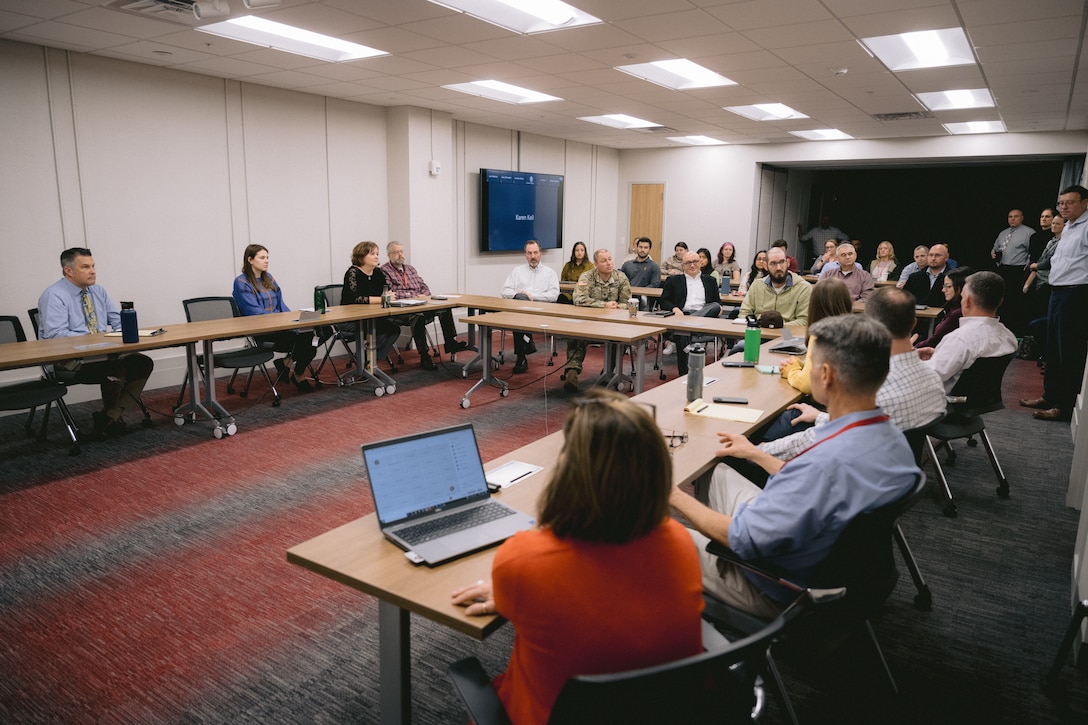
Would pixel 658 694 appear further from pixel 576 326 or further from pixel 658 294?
pixel 658 294

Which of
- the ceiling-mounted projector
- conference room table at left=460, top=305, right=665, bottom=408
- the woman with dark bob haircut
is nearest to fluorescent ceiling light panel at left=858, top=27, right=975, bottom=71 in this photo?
conference room table at left=460, top=305, right=665, bottom=408

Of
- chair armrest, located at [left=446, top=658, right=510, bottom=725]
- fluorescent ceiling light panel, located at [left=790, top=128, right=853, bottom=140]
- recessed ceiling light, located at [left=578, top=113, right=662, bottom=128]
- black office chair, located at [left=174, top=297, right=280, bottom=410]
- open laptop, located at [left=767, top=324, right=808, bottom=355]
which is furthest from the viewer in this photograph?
fluorescent ceiling light panel, located at [left=790, top=128, right=853, bottom=140]

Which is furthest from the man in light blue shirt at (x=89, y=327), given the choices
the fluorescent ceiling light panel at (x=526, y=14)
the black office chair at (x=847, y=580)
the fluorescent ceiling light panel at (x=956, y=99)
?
the fluorescent ceiling light panel at (x=956, y=99)

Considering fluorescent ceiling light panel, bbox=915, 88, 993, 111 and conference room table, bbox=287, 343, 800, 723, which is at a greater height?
fluorescent ceiling light panel, bbox=915, 88, 993, 111

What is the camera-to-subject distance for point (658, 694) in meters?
1.08

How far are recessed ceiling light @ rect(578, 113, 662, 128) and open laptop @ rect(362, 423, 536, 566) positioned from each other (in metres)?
7.32

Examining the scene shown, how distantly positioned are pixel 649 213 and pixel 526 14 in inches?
305

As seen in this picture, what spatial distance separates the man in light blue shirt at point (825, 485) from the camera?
1.74 m

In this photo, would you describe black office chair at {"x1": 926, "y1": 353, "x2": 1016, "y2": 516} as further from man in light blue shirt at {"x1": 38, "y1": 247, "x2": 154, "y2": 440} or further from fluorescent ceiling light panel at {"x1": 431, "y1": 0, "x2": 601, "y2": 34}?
man in light blue shirt at {"x1": 38, "y1": 247, "x2": 154, "y2": 440}

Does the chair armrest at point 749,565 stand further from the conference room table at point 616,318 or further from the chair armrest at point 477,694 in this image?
the conference room table at point 616,318

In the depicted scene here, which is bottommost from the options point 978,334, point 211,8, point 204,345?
point 204,345

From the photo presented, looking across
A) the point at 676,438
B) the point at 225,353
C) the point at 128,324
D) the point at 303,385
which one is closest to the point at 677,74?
the point at 303,385

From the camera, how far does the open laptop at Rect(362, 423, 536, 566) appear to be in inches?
69.7

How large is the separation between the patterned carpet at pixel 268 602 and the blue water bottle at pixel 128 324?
775 mm
